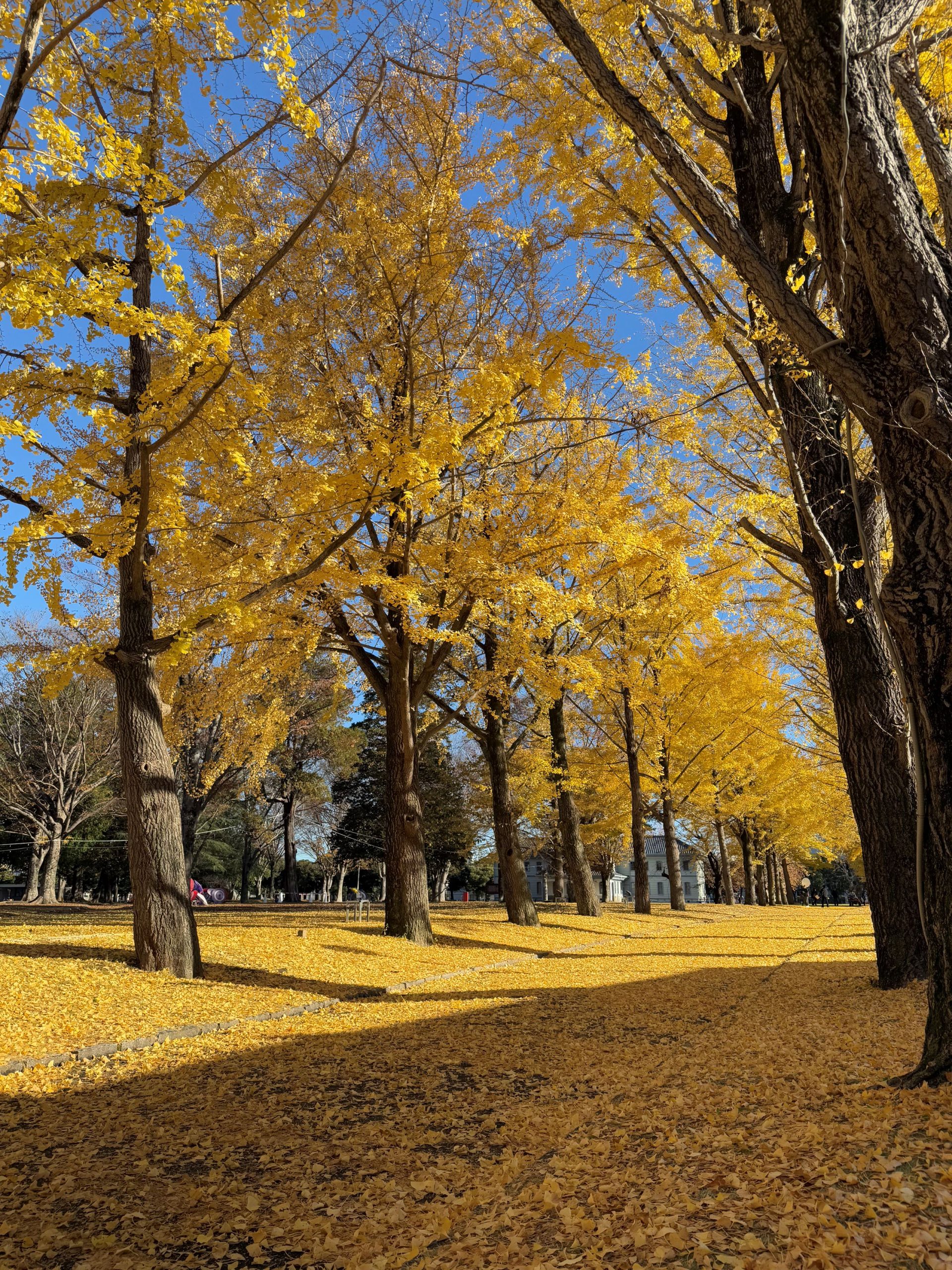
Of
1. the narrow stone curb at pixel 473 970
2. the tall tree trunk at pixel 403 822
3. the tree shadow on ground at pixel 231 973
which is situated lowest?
the narrow stone curb at pixel 473 970

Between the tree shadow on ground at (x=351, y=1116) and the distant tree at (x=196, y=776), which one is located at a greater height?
the distant tree at (x=196, y=776)

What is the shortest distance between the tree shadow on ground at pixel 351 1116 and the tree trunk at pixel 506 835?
21.9 ft

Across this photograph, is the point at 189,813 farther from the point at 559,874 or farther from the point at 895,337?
the point at 895,337

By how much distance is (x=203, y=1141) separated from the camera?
3.59 m

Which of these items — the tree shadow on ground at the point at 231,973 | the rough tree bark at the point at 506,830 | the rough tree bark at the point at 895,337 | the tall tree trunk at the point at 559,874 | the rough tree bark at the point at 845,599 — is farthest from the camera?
the tall tree trunk at the point at 559,874

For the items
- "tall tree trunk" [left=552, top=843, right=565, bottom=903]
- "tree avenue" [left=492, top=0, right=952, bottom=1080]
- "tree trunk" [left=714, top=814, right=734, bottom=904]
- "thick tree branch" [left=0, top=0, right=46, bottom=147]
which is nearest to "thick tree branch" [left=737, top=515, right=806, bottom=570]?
"tree avenue" [left=492, top=0, right=952, bottom=1080]

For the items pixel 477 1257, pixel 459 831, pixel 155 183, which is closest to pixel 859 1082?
pixel 477 1257

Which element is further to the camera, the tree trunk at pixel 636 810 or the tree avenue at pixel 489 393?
the tree trunk at pixel 636 810

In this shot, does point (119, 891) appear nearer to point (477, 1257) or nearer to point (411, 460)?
point (411, 460)

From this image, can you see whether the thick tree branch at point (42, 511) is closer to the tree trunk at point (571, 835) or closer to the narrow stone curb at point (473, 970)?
the narrow stone curb at point (473, 970)

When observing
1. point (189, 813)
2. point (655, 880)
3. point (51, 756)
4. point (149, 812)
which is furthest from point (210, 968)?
point (655, 880)

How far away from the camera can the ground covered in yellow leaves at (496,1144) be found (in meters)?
2.26

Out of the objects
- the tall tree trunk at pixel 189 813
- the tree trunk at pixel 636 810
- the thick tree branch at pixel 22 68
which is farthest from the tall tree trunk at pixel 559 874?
the thick tree branch at pixel 22 68

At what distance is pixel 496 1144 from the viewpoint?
3521 mm
